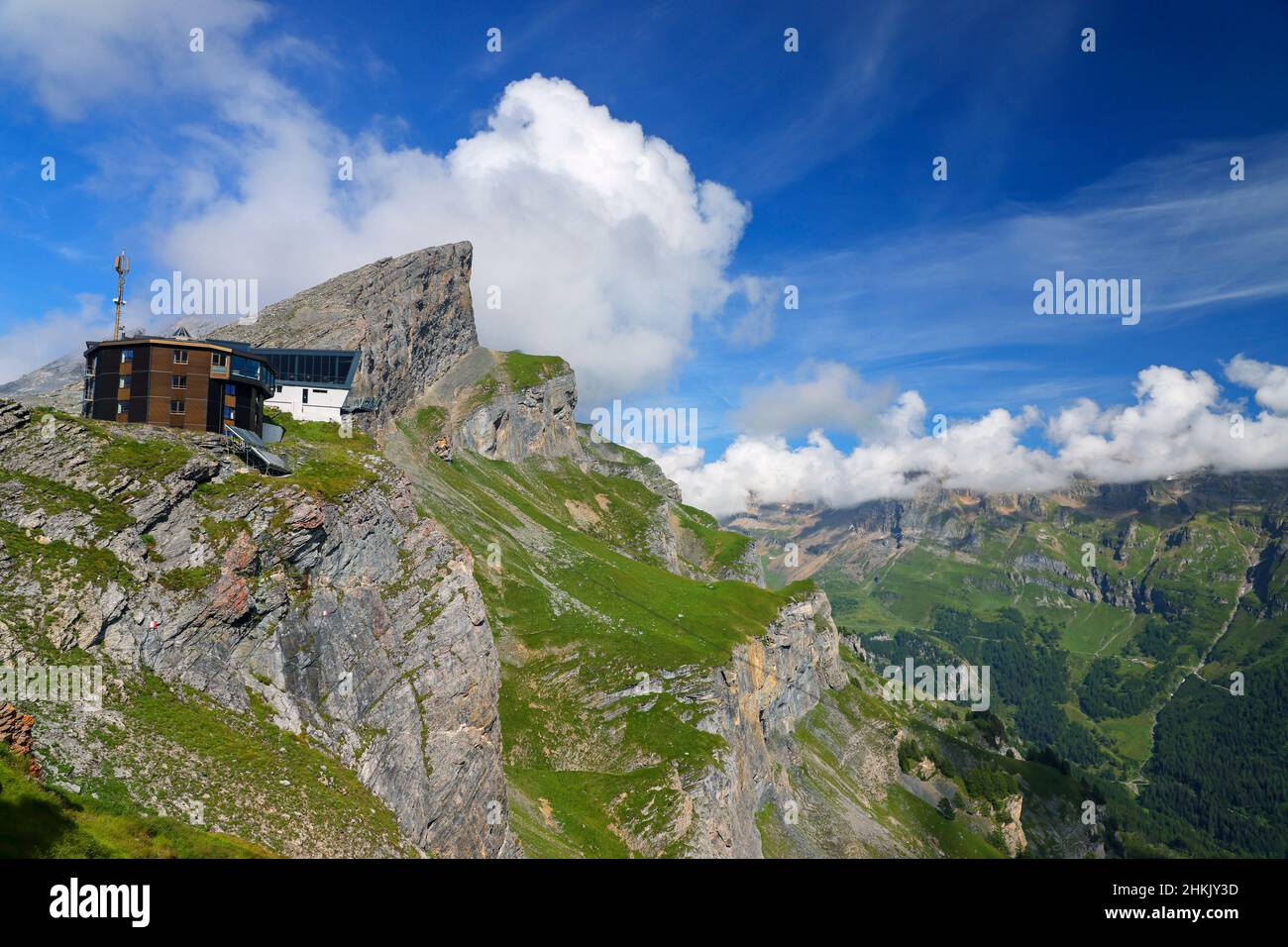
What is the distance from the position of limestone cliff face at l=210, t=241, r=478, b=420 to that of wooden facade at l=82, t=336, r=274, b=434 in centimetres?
5999

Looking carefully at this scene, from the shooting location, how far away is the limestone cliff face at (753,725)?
289 feet

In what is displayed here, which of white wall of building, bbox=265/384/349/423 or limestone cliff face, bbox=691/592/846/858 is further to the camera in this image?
white wall of building, bbox=265/384/349/423

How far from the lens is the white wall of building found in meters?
97.9

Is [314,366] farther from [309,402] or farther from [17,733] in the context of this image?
[17,733]

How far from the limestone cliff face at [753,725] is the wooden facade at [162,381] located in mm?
66033

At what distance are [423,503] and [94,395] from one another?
63.1 meters

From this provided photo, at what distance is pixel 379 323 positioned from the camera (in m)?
164

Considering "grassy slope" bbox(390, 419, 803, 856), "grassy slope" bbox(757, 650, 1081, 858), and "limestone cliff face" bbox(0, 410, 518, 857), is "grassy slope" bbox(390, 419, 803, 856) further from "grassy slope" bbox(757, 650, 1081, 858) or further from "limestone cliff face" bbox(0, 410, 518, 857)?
"grassy slope" bbox(757, 650, 1081, 858)

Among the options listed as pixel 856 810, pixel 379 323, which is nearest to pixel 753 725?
pixel 856 810

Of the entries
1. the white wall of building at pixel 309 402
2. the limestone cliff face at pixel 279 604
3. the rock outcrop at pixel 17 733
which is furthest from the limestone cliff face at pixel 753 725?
the white wall of building at pixel 309 402

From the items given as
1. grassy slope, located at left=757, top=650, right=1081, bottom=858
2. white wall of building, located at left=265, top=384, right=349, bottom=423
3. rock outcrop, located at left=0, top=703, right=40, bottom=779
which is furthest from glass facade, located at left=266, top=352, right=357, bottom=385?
grassy slope, located at left=757, top=650, right=1081, bottom=858

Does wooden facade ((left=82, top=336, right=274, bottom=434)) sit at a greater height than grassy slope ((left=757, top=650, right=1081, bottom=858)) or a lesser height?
greater
